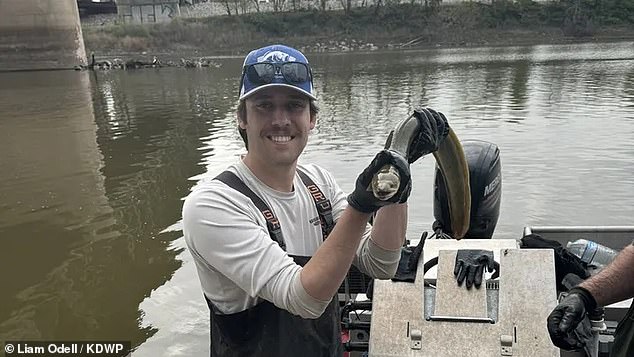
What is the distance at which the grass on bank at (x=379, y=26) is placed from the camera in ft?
220

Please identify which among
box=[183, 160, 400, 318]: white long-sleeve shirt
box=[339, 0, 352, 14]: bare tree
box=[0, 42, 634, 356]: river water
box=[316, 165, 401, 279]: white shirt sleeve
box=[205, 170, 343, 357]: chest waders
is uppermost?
box=[339, 0, 352, 14]: bare tree

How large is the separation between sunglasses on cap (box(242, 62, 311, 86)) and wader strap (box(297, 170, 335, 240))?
49 centimetres

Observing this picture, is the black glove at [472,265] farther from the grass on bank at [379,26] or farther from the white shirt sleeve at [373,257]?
the grass on bank at [379,26]

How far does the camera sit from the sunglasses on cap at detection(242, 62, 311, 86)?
2.10 meters

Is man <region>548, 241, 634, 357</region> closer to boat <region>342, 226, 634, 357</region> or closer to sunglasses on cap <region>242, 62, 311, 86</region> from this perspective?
boat <region>342, 226, 634, 357</region>

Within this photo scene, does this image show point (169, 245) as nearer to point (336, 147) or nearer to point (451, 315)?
point (451, 315)

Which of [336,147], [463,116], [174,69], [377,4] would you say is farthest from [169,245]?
[377,4]

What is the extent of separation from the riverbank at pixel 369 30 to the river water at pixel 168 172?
139 feet

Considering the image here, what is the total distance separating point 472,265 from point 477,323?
13.5 inches

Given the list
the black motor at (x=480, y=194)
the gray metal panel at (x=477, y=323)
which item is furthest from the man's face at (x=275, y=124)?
the black motor at (x=480, y=194)

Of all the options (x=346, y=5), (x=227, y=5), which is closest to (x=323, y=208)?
(x=346, y=5)

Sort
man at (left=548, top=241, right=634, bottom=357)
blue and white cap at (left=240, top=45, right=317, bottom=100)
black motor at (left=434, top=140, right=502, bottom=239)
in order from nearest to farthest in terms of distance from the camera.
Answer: blue and white cap at (left=240, top=45, right=317, bottom=100) → man at (left=548, top=241, right=634, bottom=357) → black motor at (left=434, top=140, right=502, bottom=239)

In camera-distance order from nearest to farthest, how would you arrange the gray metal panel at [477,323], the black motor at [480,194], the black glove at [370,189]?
the black glove at [370,189], the gray metal panel at [477,323], the black motor at [480,194]

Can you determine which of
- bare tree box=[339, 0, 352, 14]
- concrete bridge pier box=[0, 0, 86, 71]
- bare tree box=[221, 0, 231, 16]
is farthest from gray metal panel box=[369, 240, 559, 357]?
bare tree box=[221, 0, 231, 16]
